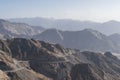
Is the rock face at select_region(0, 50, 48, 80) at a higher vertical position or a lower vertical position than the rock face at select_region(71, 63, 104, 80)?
higher

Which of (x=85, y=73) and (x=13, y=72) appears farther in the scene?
(x=85, y=73)

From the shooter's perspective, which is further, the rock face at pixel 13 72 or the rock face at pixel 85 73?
the rock face at pixel 85 73

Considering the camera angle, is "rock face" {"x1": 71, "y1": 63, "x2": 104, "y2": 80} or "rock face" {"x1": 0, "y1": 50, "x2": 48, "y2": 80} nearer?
"rock face" {"x1": 0, "y1": 50, "x2": 48, "y2": 80}

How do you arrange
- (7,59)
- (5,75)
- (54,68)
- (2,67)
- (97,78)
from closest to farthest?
(5,75)
(2,67)
(7,59)
(97,78)
(54,68)

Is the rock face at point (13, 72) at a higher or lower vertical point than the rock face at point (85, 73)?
higher

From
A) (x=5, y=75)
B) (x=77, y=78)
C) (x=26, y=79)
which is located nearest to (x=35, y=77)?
(x=26, y=79)

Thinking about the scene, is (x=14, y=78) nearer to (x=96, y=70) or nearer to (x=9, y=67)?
(x=9, y=67)

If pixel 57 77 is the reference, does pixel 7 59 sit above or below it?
above

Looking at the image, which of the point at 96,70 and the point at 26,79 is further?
the point at 96,70

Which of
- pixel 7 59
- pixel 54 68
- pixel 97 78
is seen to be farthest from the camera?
pixel 54 68

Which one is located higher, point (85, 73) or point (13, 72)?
point (13, 72)
